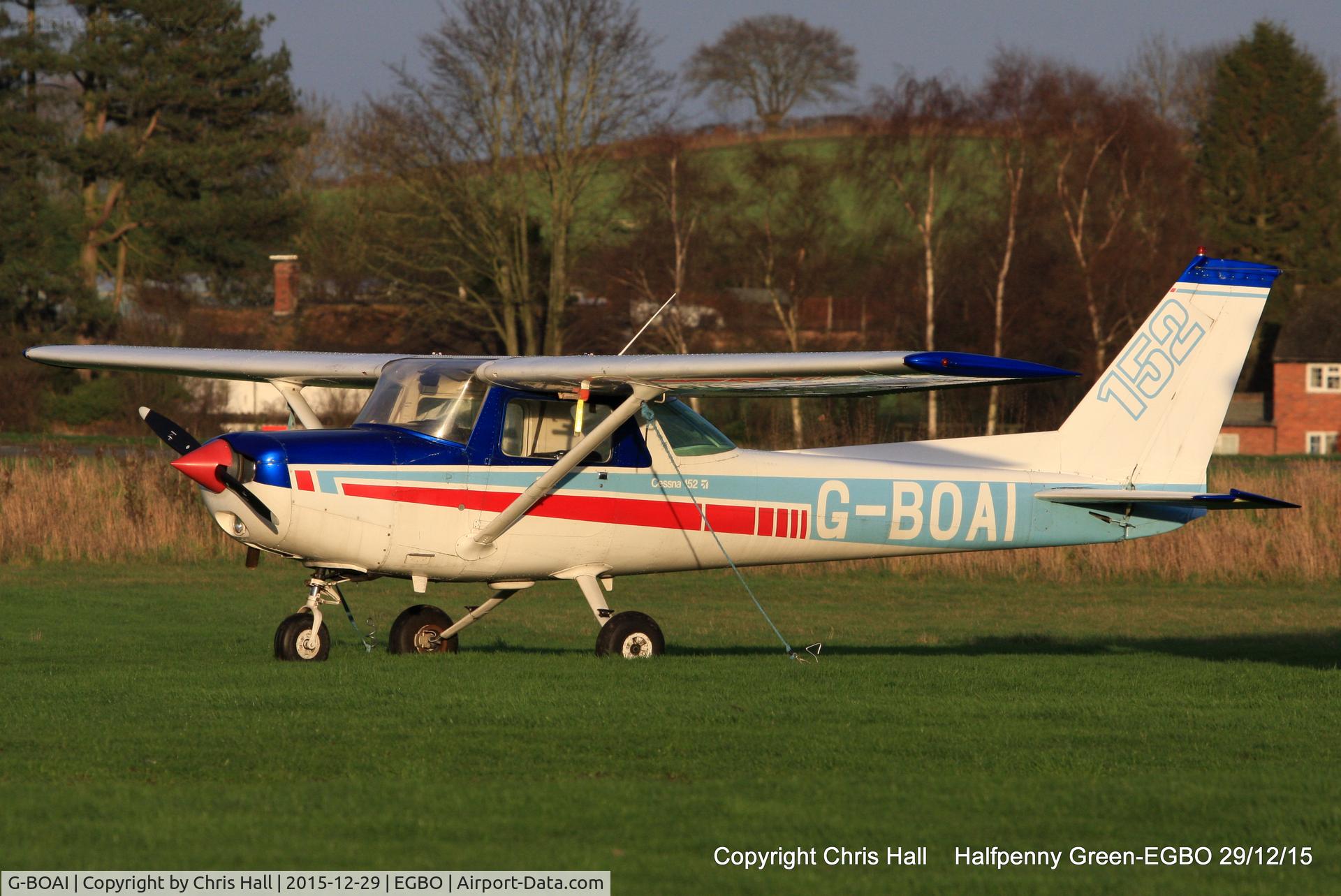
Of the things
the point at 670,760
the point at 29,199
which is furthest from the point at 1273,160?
the point at 670,760

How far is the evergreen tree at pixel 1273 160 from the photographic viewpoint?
68875mm

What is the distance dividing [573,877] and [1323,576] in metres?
20.7

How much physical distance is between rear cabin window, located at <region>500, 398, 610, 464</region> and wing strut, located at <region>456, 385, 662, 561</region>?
16 centimetres

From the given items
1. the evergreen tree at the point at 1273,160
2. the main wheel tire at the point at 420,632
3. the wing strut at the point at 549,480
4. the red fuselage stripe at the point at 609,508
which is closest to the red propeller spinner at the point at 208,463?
the red fuselage stripe at the point at 609,508

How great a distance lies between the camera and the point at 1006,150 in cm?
4925

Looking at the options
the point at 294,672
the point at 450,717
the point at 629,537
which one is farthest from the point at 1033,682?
the point at 294,672

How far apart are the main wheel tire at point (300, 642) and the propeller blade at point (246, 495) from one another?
1007 millimetres

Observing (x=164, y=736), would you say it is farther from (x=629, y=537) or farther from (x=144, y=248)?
(x=144, y=248)

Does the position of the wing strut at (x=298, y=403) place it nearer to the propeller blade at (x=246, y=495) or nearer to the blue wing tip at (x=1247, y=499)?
the propeller blade at (x=246, y=495)

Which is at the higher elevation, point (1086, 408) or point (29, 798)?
point (1086, 408)

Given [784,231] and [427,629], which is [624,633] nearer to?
[427,629]

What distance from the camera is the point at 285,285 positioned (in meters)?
58.8

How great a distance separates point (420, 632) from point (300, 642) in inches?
51.8

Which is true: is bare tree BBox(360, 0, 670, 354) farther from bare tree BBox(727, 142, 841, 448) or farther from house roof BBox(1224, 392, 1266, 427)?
house roof BBox(1224, 392, 1266, 427)
